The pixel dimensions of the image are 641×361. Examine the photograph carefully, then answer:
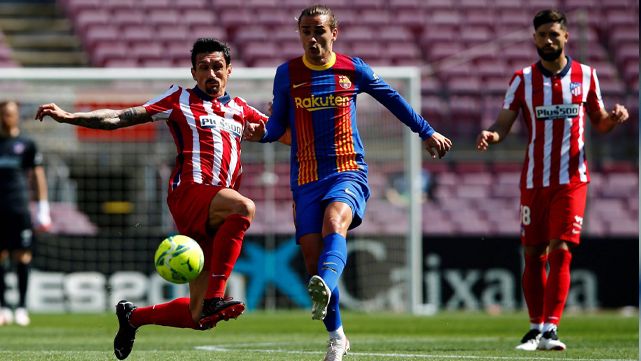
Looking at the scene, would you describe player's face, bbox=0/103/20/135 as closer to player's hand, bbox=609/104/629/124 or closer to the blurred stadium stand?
the blurred stadium stand

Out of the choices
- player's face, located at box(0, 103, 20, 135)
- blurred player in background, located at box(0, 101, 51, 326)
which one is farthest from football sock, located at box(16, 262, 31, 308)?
player's face, located at box(0, 103, 20, 135)

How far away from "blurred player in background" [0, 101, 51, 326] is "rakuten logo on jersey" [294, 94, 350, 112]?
6.25 meters

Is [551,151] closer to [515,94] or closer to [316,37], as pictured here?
[515,94]

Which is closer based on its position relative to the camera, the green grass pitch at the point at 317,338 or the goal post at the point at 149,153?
the green grass pitch at the point at 317,338

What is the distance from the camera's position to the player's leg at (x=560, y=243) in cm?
841

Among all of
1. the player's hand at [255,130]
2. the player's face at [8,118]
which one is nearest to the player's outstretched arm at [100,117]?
the player's hand at [255,130]

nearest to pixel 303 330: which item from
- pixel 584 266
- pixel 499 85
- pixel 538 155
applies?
pixel 538 155

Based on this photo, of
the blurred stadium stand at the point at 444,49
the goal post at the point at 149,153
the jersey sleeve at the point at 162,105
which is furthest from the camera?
the blurred stadium stand at the point at 444,49

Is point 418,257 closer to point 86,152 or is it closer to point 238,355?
point 86,152

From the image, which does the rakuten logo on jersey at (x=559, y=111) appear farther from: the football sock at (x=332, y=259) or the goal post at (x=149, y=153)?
the goal post at (x=149, y=153)

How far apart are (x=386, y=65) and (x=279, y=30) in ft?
6.94

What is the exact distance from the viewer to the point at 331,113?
688cm

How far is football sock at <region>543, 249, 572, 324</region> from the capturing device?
839 centimetres

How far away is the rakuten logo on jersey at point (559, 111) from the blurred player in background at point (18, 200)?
5839mm
